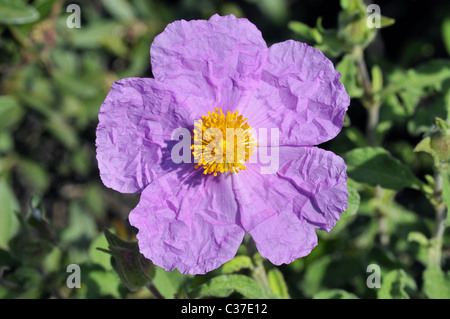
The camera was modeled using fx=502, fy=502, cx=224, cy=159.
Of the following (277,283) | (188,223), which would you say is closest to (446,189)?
(277,283)

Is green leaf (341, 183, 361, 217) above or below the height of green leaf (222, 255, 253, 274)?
above

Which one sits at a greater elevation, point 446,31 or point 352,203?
point 446,31

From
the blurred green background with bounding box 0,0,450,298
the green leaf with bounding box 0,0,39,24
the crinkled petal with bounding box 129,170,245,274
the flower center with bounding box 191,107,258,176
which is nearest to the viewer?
the crinkled petal with bounding box 129,170,245,274

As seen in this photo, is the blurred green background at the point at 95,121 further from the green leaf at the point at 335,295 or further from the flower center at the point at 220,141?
the flower center at the point at 220,141

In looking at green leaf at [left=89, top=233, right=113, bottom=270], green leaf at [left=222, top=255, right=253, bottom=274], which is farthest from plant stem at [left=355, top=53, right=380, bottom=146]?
green leaf at [left=89, top=233, right=113, bottom=270]

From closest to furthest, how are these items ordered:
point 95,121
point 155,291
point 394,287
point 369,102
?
point 155,291 < point 394,287 < point 369,102 < point 95,121

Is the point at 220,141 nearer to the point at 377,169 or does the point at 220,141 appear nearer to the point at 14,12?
the point at 377,169

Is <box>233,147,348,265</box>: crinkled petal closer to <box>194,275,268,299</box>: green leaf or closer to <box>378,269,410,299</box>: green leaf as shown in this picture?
<box>194,275,268,299</box>: green leaf
